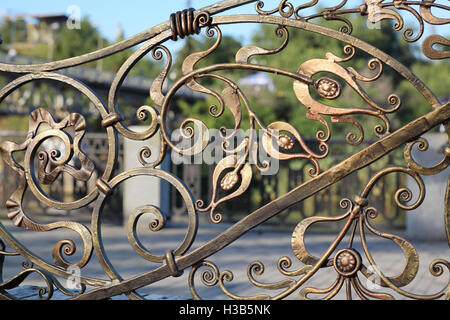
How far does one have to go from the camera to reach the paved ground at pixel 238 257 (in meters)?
4.02

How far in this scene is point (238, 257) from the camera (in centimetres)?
545

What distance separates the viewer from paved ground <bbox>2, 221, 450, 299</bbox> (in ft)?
13.2

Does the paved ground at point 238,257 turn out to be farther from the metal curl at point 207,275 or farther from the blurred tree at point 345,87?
the blurred tree at point 345,87

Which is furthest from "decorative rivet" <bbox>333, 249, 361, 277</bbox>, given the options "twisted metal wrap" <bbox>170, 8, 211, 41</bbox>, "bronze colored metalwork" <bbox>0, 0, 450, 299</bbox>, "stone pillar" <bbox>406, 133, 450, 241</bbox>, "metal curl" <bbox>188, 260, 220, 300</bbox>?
"stone pillar" <bbox>406, 133, 450, 241</bbox>

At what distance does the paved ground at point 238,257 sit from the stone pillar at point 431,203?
0.66 feet

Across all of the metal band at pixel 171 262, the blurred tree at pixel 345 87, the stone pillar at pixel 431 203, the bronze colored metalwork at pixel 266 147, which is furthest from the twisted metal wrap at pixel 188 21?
the blurred tree at pixel 345 87

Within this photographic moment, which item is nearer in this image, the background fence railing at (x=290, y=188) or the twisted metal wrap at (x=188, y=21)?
the twisted metal wrap at (x=188, y=21)

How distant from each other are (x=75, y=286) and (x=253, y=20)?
1010mm

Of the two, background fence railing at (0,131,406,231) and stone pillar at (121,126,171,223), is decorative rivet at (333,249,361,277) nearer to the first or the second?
background fence railing at (0,131,406,231)

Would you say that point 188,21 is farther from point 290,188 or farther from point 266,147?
point 290,188

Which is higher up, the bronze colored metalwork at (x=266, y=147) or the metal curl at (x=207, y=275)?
the bronze colored metalwork at (x=266, y=147)

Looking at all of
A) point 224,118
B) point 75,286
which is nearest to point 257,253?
point 75,286
